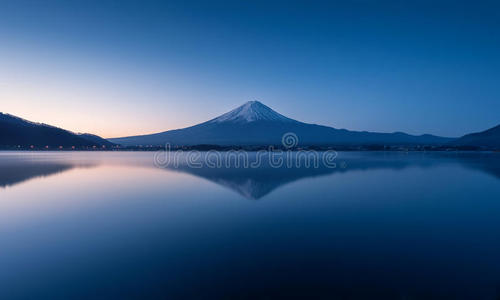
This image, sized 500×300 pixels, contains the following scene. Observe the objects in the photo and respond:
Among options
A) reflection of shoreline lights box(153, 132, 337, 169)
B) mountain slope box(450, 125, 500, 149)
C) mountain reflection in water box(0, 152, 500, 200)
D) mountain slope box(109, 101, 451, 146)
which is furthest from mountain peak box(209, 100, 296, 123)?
mountain reflection in water box(0, 152, 500, 200)

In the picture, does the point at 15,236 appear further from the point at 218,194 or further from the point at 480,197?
the point at 480,197

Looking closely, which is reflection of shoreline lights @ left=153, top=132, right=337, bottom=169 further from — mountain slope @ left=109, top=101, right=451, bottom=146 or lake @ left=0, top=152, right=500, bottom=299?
→ mountain slope @ left=109, top=101, right=451, bottom=146

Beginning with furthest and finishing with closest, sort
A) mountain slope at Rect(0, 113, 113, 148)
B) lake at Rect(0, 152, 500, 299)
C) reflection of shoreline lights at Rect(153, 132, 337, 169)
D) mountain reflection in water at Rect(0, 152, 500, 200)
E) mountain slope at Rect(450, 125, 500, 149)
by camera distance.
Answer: mountain slope at Rect(450, 125, 500, 149), mountain slope at Rect(0, 113, 113, 148), reflection of shoreline lights at Rect(153, 132, 337, 169), mountain reflection in water at Rect(0, 152, 500, 200), lake at Rect(0, 152, 500, 299)

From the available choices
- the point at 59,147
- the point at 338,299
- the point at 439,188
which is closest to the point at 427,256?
the point at 338,299

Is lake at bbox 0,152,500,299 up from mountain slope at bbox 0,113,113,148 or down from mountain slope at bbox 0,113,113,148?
down

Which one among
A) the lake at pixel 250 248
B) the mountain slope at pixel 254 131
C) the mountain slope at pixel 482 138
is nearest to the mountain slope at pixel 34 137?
the mountain slope at pixel 254 131

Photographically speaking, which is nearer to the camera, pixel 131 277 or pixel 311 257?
pixel 131 277

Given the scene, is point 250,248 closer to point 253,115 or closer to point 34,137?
point 34,137

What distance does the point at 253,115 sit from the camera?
423ft

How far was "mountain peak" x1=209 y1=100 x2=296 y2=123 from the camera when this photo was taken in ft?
413

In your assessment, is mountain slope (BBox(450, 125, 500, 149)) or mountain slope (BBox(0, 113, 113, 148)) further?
mountain slope (BBox(450, 125, 500, 149))

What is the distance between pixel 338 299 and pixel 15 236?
18.0ft

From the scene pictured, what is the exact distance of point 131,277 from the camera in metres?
3.09

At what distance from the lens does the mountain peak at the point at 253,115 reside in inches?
4956
